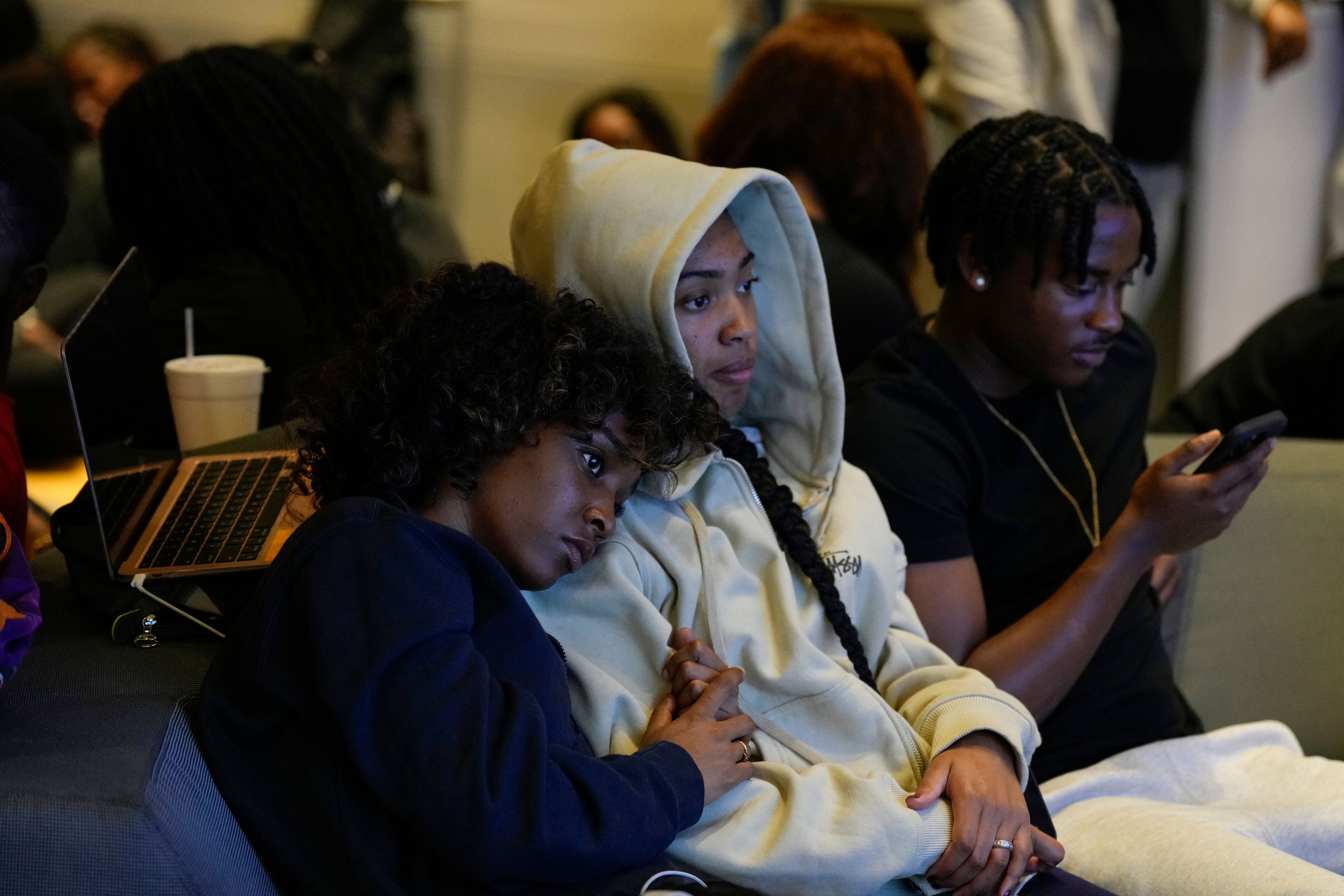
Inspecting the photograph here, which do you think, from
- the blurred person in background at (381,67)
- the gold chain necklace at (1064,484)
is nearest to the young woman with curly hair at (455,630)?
the gold chain necklace at (1064,484)

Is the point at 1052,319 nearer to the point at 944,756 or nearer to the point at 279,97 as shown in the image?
the point at 944,756

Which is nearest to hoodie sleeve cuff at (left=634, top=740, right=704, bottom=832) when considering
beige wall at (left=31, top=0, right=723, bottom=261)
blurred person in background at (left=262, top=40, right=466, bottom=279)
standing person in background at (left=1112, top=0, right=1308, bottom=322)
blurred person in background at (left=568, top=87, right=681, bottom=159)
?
blurred person in background at (left=262, top=40, right=466, bottom=279)

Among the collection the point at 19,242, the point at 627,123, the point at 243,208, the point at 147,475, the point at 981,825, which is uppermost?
the point at 19,242

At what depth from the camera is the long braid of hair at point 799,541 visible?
1.31 meters

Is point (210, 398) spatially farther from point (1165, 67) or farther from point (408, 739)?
point (1165, 67)

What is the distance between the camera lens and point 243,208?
192 centimetres

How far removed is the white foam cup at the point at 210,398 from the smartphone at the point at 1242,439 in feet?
3.65

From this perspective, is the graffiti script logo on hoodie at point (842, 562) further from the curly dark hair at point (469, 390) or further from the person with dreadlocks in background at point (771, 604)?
the curly dark hair at point (469, 390)

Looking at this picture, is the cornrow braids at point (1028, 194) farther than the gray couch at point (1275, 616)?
No

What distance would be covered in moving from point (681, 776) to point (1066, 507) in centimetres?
73

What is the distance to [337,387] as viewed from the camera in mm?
1199

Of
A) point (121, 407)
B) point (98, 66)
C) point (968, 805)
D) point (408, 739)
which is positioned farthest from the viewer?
point (98, 66)

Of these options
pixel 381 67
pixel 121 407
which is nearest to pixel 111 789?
pixel 121 407

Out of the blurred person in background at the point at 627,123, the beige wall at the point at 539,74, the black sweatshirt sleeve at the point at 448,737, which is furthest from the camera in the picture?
the beige wall at the point at 539,74
